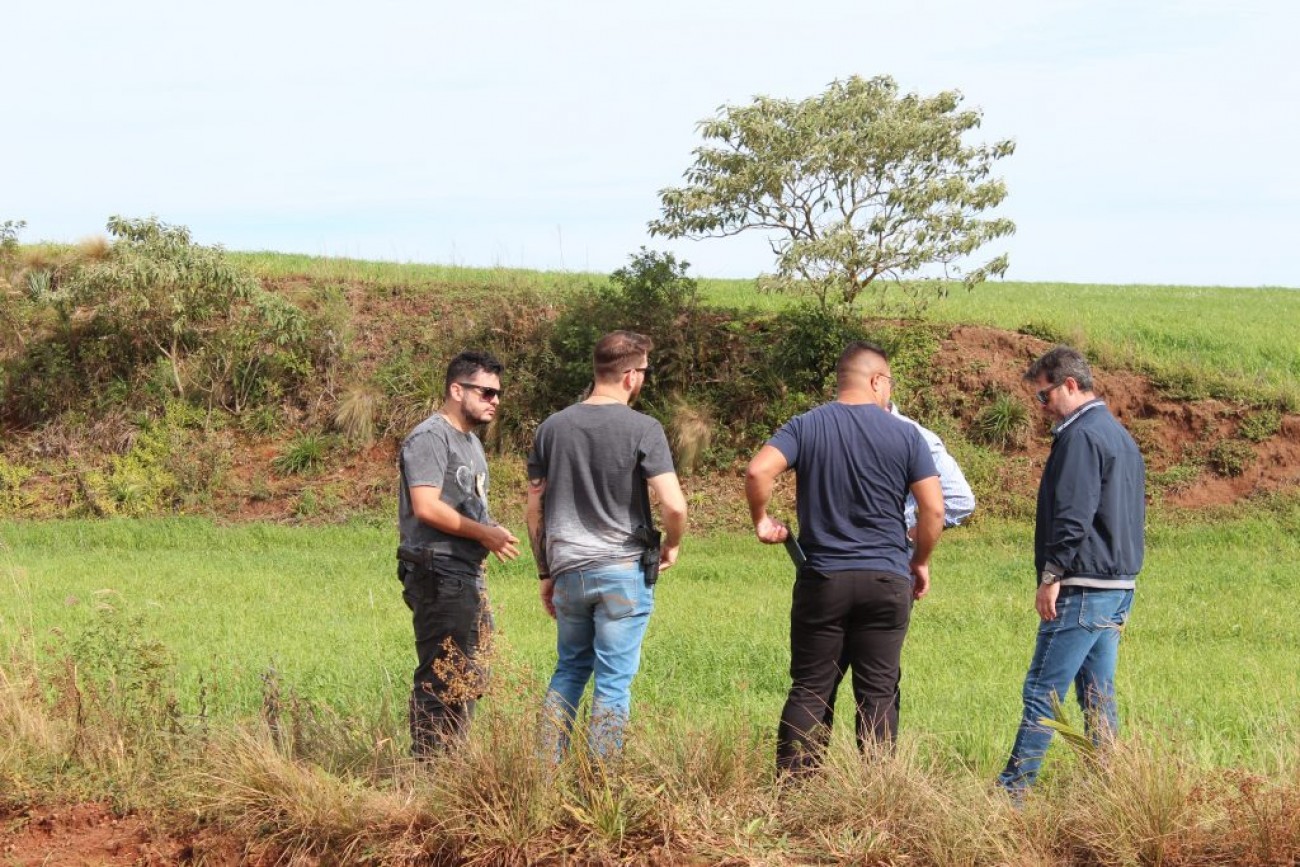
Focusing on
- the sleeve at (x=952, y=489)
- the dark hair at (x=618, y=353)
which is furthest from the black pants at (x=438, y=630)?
the sleeve at (x=952, y=489)

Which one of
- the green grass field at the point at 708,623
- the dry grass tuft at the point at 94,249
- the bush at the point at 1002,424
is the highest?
the dry grass tuft at the point at 94,249

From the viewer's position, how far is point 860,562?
562cm

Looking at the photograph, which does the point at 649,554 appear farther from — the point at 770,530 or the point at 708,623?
the point at 708,623

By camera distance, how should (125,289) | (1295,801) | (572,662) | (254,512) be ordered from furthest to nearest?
(125,289) → (254,512) → (572,662) → (1295,801)

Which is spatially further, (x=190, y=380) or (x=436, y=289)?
(x=436, y=289)

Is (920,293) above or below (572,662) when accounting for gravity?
above

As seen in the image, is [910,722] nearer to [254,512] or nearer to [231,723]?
[231,723]

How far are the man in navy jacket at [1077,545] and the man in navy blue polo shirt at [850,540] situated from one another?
1.74ft

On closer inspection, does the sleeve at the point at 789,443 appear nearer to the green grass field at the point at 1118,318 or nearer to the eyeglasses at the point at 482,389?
the eyeglasses at the point at 482,389

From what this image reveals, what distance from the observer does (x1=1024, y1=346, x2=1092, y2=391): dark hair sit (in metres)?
5.84

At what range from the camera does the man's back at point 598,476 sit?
570cm

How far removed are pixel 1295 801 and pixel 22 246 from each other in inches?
1019

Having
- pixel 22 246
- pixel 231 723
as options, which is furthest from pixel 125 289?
pixel 231 723

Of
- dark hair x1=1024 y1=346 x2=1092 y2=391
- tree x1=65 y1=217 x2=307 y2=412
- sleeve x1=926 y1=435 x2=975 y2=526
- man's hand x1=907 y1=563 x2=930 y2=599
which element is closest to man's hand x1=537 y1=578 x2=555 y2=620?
man's hand x1=907 y1=563 x2=930 y2=599
